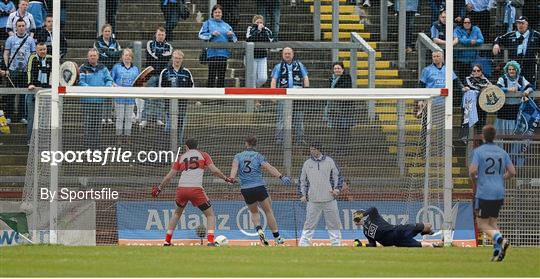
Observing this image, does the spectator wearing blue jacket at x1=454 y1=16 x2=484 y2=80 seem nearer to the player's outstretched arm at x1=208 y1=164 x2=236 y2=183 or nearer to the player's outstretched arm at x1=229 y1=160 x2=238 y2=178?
the player's outstretched arm at x1=229 y1=160 x2=238 y2=178

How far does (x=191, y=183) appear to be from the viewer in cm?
2719

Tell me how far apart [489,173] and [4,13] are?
11.9 meters

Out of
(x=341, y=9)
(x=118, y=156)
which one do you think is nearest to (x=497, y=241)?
(x=118, y=156)

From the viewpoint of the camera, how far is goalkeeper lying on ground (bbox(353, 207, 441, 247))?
83.7ft

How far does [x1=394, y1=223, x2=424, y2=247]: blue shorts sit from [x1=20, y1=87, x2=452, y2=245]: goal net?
2068 mm

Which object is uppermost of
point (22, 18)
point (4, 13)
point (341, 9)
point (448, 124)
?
point (341, 9)

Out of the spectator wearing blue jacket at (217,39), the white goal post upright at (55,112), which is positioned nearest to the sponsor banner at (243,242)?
the white goal post upright at (55,112)

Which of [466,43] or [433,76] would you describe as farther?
[466,43]

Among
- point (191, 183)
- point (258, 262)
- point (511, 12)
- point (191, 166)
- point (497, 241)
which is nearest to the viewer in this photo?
point (258, 262)

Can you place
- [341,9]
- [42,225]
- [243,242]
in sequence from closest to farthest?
[42,225]
[243,242]
[341,9]

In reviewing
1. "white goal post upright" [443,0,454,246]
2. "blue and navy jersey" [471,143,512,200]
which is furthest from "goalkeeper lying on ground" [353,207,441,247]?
"blue and navy jersey" [471,143,512,200]

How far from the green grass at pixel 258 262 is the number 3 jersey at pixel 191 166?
2.67 metres

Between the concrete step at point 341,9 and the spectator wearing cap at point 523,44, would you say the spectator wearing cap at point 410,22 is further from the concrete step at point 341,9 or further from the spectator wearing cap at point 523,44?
the spectator wearing cap at point 523,44

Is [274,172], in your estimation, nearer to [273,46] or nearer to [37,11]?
[273,46]
